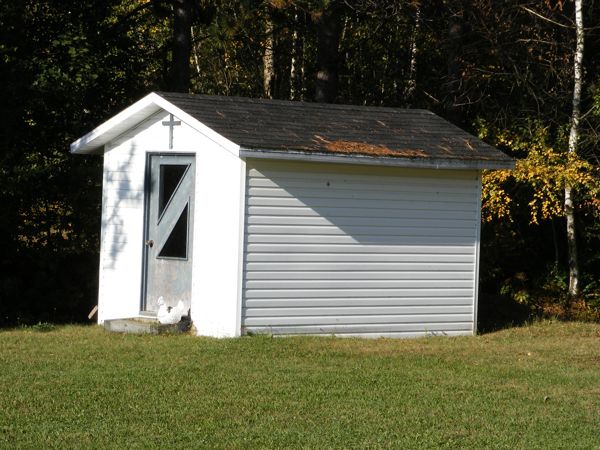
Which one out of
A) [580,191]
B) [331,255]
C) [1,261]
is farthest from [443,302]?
[1,261]

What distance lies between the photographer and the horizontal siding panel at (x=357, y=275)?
1393 centimetres

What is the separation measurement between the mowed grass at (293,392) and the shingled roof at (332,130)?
2.46m

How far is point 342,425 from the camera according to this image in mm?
8906

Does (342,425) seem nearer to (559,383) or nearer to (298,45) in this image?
(559,383)

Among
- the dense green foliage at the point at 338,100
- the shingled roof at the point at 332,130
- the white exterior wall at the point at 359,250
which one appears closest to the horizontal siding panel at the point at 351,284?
the white exterior wall at the point at 359,250

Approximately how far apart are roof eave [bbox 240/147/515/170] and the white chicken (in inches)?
93.5

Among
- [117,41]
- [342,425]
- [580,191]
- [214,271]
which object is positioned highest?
[117,41]

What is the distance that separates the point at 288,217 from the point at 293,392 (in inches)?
163

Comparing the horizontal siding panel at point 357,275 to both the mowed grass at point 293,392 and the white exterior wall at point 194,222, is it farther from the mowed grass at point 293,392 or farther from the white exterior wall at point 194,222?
the mowed grass at point 293,392

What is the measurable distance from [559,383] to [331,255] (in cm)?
406

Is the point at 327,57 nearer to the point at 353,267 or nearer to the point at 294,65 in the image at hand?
the point at 294,65

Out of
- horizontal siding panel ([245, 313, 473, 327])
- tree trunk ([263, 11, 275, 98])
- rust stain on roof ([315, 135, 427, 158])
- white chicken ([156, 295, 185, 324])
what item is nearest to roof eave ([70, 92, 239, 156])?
rust stain on roof ([315, 135, 427, 158])

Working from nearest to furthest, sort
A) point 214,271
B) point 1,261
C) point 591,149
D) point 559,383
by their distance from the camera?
point 559,383 → point 214,271 → point 1,261 → point 591,149

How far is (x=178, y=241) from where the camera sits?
14.8m
